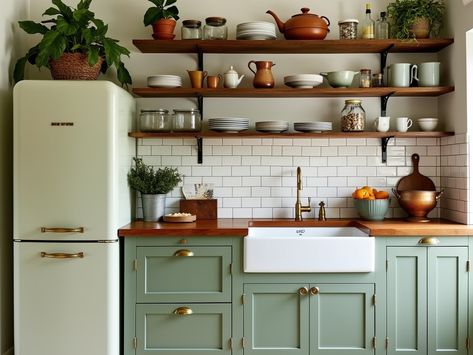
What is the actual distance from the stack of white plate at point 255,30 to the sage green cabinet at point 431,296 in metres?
1.67

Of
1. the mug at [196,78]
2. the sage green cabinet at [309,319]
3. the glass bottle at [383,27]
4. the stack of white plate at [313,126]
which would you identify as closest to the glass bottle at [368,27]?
the glass bottle at [383,27]

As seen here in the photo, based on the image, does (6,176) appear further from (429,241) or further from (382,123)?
(429,241)

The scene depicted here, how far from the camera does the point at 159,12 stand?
381 centimetres

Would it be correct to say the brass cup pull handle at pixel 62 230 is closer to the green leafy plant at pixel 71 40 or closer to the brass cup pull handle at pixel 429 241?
the green leafy plant at pixel 71 40

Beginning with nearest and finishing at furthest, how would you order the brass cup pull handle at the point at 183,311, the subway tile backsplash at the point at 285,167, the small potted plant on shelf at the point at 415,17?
the brass cup pull handle at the point at 183,311, the small potted plant on shelf at the point at 415,17, the subway tile backsplash at the point at 285,167

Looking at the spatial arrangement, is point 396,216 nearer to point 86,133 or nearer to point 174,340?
point 174,340

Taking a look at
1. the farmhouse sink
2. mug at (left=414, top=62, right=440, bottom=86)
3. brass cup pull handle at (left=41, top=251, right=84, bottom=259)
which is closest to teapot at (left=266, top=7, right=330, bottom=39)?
mug at (left=414, top=62, right=440, bottom=86)

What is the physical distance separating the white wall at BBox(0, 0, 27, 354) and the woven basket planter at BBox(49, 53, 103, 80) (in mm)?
325

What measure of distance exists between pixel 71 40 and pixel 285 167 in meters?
1.73

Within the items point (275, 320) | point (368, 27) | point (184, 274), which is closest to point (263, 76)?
point (368, 27)

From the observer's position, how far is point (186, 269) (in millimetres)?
3387

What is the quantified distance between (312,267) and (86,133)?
1592 mm

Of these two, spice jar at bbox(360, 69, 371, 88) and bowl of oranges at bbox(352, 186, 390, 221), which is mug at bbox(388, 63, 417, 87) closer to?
spice jar at bbox(360, 69, 371, 88)

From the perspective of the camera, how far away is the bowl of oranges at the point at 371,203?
3771 millimetres
